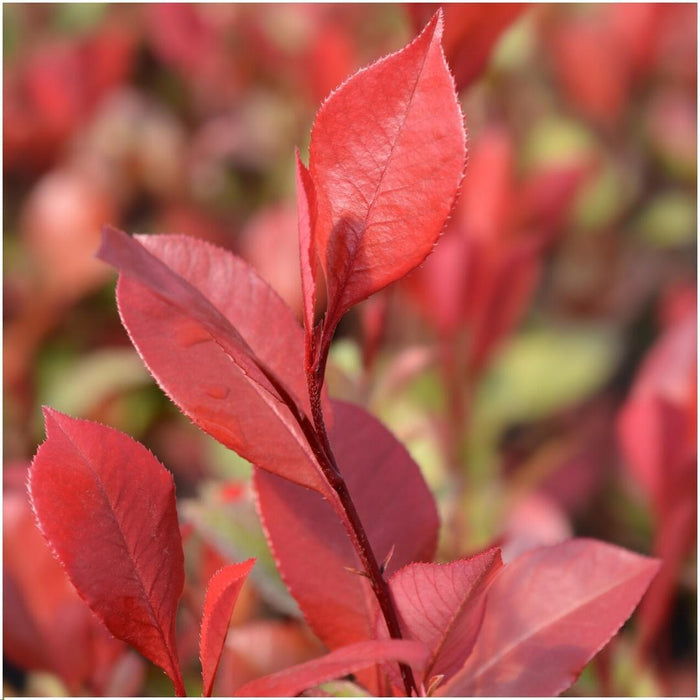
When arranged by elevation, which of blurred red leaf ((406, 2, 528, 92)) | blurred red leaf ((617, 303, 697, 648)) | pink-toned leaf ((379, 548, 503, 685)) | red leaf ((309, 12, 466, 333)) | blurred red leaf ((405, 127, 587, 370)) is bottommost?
blurred red leaf ((617, 303, 697, 648))

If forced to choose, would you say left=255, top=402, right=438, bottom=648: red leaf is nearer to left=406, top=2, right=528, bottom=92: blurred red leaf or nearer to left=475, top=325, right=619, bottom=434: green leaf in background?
left=406, top=2, right=528, bottom=92: blurred red leaf

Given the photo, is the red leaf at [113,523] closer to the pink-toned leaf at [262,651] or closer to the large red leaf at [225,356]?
the large red leaf at [225,356]

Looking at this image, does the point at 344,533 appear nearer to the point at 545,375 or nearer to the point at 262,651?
the point at 262,651

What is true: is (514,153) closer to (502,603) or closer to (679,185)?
(679,185)

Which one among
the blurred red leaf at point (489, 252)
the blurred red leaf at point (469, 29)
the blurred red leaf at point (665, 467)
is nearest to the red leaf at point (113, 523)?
the blurred red leaf at point (469, 29)

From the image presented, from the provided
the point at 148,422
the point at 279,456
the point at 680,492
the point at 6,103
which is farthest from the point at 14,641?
the point at 6,103

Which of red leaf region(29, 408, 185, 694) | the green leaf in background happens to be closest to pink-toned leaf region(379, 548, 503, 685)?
red leaf region(29, 408, 185, 694)


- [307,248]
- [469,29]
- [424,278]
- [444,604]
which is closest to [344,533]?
[444,604]
